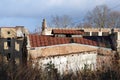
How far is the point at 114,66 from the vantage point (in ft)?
43.4

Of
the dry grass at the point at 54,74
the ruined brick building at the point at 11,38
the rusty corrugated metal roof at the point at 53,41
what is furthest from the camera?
the ruined brick building at the point at 11,38

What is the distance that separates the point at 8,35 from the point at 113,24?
3713cm

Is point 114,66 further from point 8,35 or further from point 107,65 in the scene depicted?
point 8,35

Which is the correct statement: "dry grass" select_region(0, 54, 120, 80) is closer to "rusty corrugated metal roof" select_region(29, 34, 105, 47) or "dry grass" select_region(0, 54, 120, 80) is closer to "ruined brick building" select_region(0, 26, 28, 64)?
"rusty corrugated metal roof" select_region(29, 34, 105, 47)

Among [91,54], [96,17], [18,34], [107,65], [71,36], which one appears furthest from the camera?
[96,17]

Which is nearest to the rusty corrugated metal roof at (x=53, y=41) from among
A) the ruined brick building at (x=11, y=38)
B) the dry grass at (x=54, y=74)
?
the ruined brick building at (x=11, y=38)

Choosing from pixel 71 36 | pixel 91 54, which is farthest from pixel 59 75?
pixel 71 36

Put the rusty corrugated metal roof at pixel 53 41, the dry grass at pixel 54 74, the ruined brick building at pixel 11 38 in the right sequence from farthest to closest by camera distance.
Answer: the ruined brick building at pixel 11 38 < the rusty corrugated metal roof at pixel 53 41 < the dry grass at pixel 54 74

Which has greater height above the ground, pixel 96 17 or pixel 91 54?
pixel 96 17

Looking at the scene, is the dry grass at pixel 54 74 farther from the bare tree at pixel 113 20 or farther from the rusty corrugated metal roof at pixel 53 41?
the bare tree at pixel 113 20

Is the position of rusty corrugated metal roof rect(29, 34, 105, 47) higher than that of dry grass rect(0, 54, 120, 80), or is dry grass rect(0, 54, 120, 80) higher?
rusty corrugated metal roof rect(29, 34, 105, 47)

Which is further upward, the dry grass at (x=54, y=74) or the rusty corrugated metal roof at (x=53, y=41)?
the rusty corrugated metal roof at (x=53, y=41)

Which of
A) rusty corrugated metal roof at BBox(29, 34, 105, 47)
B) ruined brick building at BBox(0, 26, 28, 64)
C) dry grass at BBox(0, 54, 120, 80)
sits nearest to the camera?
dry grass at BBox(0, 54, 120, 80)

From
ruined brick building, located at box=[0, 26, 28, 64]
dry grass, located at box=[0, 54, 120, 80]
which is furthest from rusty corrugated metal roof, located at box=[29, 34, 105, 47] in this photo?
dry grass, located at box=[0, 54, 120, 80]
